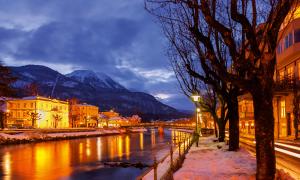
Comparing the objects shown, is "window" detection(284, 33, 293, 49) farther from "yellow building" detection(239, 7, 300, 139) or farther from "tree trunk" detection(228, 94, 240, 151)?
"tree trunk" detection(228, 94, 240, 151)

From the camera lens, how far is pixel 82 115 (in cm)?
16138

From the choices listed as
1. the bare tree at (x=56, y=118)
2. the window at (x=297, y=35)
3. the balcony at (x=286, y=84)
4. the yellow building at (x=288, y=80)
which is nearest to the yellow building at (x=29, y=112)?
the bare tree at (x=56, y=118)

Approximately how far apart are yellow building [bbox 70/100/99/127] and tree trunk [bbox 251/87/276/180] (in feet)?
446

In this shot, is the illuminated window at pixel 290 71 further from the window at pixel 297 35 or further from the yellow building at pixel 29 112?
the yellow building at pixel 29 112

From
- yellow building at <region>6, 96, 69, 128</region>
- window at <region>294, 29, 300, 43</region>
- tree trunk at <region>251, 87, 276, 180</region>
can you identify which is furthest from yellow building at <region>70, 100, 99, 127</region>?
tree trunk at <region>251, 87, 276, 180</region>

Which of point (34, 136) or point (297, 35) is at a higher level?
point (297, 35)

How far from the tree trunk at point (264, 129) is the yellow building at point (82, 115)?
136 metres

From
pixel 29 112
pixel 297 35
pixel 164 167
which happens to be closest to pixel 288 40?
pixel 297 35

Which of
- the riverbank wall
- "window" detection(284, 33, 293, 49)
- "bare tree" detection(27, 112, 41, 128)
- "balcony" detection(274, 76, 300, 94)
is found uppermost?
"window" detection(284, 33, 293, 49)

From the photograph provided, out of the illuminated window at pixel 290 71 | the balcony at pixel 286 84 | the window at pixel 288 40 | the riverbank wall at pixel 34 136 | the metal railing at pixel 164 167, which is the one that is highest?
the window at pixel 288 40

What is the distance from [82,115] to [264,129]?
153 meters

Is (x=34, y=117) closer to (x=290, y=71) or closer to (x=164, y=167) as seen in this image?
(x=290, y=71)

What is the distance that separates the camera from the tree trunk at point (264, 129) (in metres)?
11.5

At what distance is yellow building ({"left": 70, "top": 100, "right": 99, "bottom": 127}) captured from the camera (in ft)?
490
